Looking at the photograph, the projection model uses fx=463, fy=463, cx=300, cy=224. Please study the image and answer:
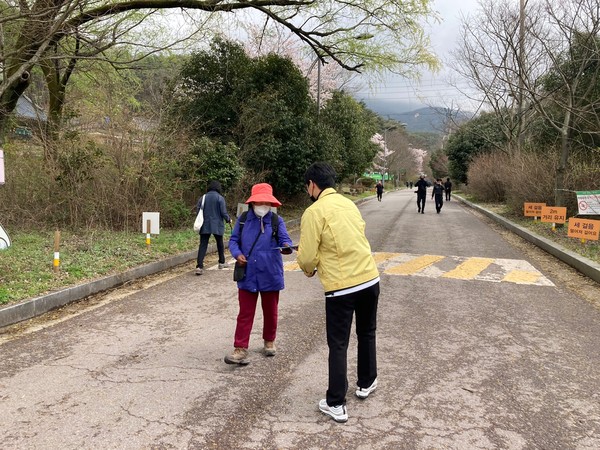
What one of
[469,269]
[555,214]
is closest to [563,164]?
[555,214]

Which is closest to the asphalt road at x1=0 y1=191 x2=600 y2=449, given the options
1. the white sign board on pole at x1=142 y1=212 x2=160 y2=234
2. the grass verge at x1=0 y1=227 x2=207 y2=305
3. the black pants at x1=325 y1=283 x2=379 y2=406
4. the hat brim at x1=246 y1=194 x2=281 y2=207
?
the black pants at x1=325 y1=283 x2=379 y2=406

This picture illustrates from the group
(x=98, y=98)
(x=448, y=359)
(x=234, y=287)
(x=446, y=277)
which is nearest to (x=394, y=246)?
(x=446, y=277)

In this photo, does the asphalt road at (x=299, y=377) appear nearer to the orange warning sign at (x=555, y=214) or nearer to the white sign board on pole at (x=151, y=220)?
the white sign board on pole at (x=151, y=220)

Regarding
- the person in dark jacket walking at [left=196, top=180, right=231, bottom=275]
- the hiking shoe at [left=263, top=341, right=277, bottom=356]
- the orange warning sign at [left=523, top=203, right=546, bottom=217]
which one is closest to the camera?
the hiking shoe at [left=263, top=341, right=277, bottom=356]

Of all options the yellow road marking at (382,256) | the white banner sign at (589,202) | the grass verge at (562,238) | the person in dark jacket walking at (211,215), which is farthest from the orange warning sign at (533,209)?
the person in dark jacket walking at (211,215)

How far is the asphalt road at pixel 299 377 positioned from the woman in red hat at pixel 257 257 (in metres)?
0.40

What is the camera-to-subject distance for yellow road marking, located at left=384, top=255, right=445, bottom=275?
8.82 metres

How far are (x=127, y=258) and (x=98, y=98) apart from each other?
6.95 m

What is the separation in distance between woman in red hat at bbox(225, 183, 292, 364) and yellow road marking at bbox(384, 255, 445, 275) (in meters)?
4.76

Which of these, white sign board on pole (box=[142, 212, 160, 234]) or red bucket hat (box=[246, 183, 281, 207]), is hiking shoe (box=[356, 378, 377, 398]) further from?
white sign board on pole (box=[142, 212, 160, 234])

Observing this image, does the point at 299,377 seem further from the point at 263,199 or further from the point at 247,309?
the point at 263,199

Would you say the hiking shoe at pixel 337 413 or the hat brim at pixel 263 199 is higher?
the hat brim at pixel 263 199

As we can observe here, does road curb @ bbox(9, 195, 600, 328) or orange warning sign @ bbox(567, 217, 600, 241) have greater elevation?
orange warning sign @ bbox(567, 217, 600, 241)

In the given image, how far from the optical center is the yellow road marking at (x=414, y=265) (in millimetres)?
8820
